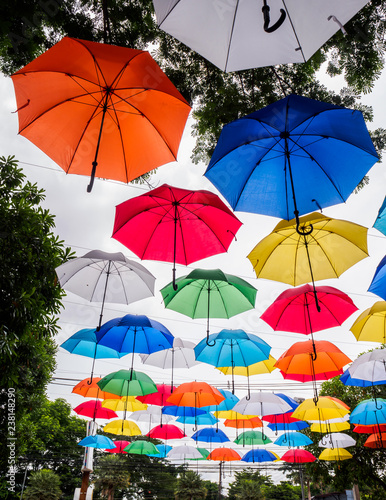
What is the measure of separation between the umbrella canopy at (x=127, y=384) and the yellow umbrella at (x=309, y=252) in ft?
14.0

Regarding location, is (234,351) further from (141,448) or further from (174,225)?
(141,448)

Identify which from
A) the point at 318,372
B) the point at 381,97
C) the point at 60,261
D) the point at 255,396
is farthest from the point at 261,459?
the point at 381,97

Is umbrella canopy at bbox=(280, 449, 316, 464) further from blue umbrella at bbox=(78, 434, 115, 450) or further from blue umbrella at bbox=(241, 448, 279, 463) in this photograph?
blue umbrella at bbox=(78, 434, 115, 450)

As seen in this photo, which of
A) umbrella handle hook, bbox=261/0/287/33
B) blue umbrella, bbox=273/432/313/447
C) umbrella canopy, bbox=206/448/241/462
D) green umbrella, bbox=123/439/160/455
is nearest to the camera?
umbrella handle hook, bbox=261/0/287/33

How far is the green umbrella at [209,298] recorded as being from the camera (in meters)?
6.23

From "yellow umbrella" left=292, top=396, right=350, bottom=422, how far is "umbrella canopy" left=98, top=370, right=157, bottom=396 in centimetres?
365

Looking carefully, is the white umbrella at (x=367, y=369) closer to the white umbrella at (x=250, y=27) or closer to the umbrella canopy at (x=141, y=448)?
the white umbrella at (x=250, y=27)

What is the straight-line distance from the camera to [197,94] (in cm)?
484

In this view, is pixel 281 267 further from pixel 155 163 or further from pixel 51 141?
pixel 51 141

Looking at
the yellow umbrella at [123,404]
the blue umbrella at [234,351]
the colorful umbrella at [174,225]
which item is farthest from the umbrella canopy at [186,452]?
the colorful umbrella at [174,225]

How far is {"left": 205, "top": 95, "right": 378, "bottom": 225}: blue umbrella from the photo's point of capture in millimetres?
3371

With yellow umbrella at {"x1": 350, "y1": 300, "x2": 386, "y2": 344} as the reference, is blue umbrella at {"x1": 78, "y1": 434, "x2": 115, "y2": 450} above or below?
below

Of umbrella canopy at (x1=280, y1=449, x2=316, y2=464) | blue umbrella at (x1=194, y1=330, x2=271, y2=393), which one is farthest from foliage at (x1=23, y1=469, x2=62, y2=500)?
blue umbrella at (x1=194, y1=330, x2=271, y2=393)

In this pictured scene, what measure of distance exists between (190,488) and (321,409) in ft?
77.0
